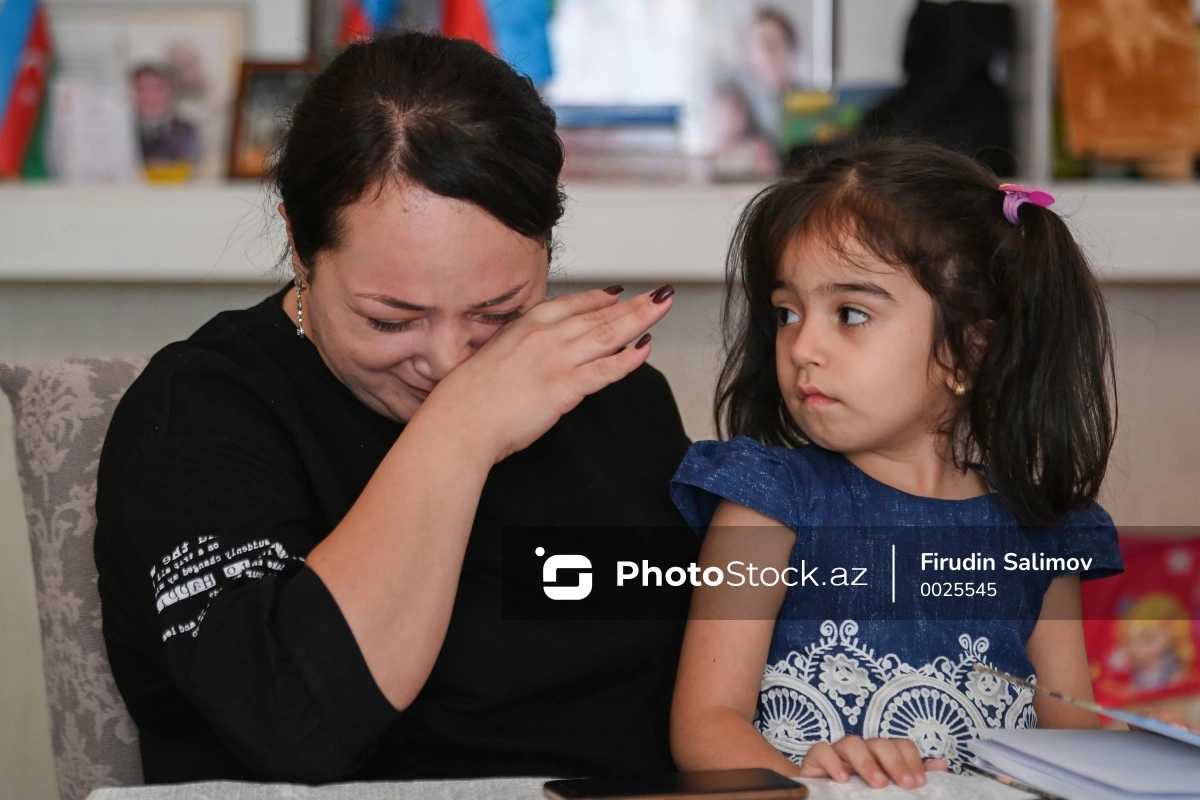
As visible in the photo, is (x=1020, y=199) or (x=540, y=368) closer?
(x=540, y=368)

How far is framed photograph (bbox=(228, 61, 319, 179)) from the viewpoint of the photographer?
2.31m

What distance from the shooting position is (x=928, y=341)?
1244 millimetres

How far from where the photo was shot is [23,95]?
236cm

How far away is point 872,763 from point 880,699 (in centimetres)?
33

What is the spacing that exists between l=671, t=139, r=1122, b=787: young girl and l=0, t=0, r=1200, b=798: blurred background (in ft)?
1.43

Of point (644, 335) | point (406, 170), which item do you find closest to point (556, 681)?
point (644, 335)

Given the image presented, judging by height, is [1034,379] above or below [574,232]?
below

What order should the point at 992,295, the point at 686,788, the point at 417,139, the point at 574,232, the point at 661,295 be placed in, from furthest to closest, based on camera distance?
the point at 574,232, the point at 992,295, the point at 661,295, the point at 417,139, the point at 686,788

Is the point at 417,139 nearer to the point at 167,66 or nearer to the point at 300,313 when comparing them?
the point at 300,313

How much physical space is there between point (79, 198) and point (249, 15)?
0.86 m

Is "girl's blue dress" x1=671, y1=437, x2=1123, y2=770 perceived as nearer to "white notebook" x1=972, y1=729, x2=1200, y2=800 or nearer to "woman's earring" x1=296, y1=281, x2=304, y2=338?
"white notebook" x1=972, y1=729, x2=1200, y2=800

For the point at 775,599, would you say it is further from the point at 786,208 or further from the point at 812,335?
the point at 786,208

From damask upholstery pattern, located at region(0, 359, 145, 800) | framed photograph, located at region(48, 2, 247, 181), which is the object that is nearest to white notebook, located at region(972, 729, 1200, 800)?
damask upholstery pattern, located at region(0, 359, 145, 800)

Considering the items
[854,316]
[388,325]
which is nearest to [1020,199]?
[854,316]
